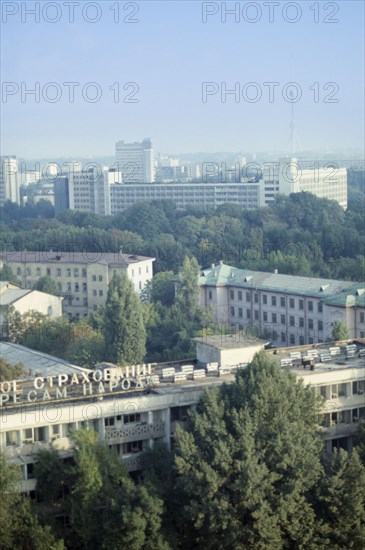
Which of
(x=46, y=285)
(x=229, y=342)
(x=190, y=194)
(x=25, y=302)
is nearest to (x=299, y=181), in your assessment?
(x=190, y=194)

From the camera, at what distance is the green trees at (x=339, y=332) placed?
914 inches

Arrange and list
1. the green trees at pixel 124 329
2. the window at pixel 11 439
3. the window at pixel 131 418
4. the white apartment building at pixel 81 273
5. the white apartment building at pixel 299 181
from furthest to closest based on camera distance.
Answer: the white apartment building at pixel 299 181 → the white apartment building at pixel 81 273 → the green trees at pixel 124 329 → the window at pixel 131 418 → the window at pixel 11 439

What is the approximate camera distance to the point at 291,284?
27688 millimetres

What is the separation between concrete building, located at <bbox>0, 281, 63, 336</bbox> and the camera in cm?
2666

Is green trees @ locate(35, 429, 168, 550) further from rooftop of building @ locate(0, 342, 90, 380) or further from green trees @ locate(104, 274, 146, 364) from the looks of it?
green trees @ locate(104, 274, 146, 364)

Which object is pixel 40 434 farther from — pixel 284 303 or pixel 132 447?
pixel 284 303

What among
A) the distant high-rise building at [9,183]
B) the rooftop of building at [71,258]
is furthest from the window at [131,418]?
the distant high-rise building at [9,183]

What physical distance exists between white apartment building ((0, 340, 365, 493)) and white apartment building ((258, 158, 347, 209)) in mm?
53728

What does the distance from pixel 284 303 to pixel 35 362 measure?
10.6 m

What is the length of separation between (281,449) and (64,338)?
1184 centimetres

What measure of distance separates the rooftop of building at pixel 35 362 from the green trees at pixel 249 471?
145 inches

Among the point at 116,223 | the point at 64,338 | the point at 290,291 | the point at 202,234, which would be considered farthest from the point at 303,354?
the point at 116,223

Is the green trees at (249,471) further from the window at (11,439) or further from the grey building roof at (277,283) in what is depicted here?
the grey building roof at (277,283)

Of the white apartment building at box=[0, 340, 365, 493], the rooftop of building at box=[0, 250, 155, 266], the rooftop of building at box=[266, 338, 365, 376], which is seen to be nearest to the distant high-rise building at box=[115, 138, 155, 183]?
the rooftop of building at box=[0, 250, 155, 266]
